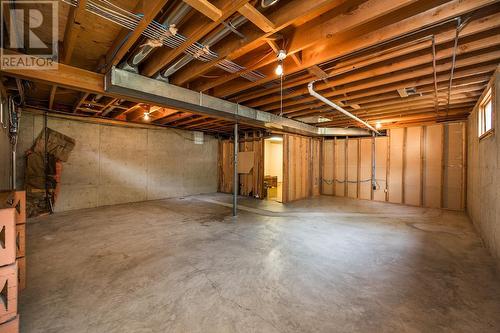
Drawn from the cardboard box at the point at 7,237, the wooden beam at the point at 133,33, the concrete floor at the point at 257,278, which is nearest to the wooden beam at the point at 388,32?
the wooden beam at the point at 133,33

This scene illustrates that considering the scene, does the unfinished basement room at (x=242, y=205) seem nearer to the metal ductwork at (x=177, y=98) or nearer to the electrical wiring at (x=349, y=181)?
the metal ductwork at (x=177, y=98)

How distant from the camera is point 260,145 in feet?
22.5

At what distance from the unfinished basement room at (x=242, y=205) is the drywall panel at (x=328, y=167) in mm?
1833

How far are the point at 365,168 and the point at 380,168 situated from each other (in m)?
0.43

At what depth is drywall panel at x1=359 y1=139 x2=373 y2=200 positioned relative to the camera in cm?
676

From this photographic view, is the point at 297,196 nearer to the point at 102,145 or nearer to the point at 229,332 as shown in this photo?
the point at 229,332

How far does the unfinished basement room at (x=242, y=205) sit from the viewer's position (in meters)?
1.65

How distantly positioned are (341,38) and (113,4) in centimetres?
219

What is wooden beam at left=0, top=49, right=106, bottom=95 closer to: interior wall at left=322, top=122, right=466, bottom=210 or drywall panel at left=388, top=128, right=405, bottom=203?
interior wall at left=322, top=122, right=466, bottom=210

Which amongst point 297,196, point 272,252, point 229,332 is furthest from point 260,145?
point 229,332

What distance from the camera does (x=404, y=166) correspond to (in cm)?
613

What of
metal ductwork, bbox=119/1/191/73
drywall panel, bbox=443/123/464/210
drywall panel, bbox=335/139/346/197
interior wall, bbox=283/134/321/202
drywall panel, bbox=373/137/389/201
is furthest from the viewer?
drywall panel, bbox=335/139/346/197

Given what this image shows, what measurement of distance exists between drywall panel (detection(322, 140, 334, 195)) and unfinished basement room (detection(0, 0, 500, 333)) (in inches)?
72.2

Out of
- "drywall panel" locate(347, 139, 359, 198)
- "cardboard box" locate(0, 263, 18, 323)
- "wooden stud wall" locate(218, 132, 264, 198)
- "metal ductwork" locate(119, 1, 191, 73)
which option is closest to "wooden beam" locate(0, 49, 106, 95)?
"metal ductwork" locate(119, 1, 191, 73)
